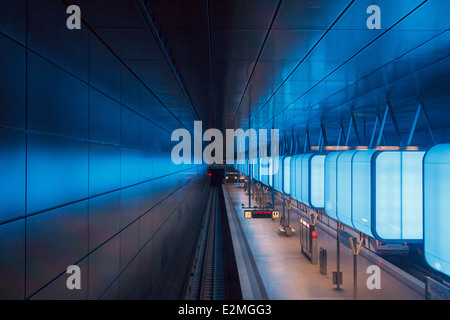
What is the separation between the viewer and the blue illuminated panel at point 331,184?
6.08 m

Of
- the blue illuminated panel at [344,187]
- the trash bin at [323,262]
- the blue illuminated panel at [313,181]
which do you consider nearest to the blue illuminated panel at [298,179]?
the blue illuminated panel at [313,181]

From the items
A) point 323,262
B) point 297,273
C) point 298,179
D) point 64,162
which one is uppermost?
point 64,162

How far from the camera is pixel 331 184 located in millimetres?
6320

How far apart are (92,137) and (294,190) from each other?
717cm

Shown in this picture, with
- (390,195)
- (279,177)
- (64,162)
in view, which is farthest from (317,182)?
(64,162)

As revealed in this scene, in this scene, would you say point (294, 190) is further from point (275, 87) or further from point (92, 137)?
point (92, 137)

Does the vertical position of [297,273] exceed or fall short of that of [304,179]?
it falls short

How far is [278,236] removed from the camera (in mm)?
15477

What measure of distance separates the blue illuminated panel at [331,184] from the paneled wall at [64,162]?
4384 millimetres

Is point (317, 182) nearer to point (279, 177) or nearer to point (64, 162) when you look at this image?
point (279, 177)

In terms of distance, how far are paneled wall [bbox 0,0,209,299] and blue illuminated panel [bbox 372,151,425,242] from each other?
4.44m

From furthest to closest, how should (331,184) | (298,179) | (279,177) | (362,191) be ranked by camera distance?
(279,177) → (298,179) → (331,184) → (362,191)

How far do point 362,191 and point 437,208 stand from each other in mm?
1642

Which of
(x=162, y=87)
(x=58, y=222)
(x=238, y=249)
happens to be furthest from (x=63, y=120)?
(x=238, y=249)
